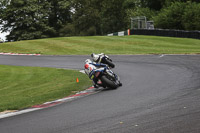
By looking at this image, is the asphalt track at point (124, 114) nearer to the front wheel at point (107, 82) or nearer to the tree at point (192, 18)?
the front wheel at point (107, 82)

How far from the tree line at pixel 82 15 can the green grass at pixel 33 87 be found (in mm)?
36767

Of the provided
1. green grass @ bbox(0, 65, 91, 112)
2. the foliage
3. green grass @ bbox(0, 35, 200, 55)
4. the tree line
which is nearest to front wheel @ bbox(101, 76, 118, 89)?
green grass @ bbox(0, 65, 91, 112)

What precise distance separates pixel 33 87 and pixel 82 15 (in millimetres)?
67262

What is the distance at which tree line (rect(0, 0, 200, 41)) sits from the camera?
5281cm

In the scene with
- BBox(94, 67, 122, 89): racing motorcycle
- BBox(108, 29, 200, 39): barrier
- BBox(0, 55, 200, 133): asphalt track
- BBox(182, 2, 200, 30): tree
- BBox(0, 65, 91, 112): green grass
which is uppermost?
BBox(182, 2, 200, 30): tree

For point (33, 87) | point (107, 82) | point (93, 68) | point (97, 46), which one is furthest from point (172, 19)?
point (107, 82)

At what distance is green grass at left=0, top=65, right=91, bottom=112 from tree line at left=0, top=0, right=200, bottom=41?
36767mm

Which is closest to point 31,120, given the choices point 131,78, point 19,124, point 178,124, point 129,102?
point 19,124

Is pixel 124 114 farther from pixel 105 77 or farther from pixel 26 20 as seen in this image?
pixel 26 20

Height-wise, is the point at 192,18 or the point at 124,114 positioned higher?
the point at 192,18

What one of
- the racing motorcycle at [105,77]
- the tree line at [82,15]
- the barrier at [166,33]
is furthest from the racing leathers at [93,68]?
the tree line at [82,15]

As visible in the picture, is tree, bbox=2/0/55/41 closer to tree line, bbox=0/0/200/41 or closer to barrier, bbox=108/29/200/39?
tree line, bbox=0/0/200/41

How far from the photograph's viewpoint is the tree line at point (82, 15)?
5281cm

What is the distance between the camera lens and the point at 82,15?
78875 millimetres
